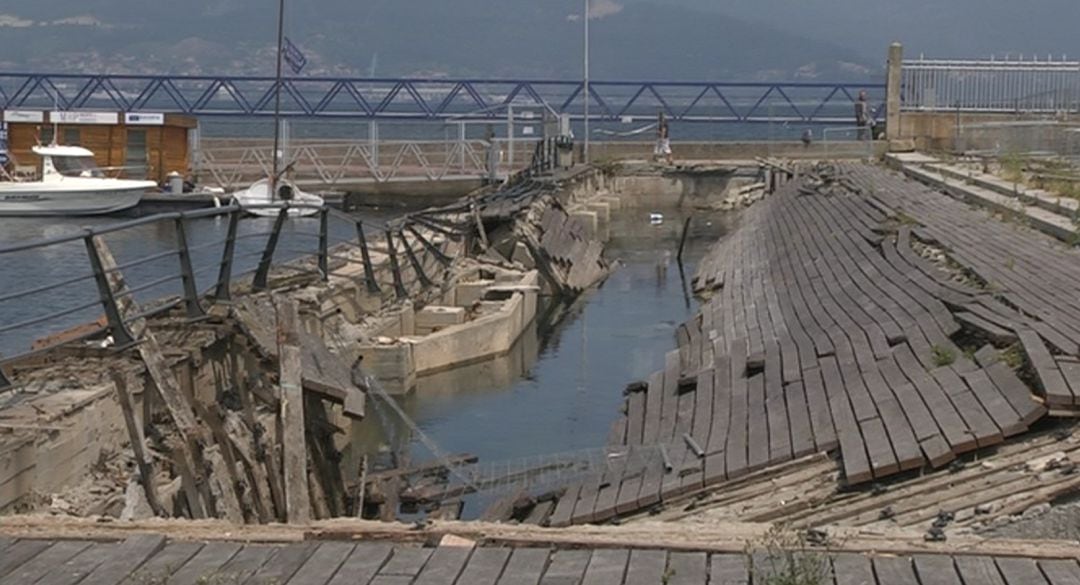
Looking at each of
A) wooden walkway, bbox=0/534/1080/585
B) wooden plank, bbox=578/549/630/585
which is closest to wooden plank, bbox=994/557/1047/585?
wooden walkway, bbox=0/534/1080/585

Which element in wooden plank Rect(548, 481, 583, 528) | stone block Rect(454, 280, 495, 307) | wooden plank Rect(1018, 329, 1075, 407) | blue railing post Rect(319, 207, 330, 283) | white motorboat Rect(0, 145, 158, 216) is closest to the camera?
wooden plank Rect(1018, 329, 1075, 407)

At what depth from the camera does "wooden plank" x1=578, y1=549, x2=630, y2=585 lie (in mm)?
8000

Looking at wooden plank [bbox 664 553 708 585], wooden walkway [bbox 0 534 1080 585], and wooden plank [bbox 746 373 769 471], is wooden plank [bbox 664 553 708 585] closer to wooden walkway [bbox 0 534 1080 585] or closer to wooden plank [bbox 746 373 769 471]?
wooden walkway [bbox 0 534 1080 585]

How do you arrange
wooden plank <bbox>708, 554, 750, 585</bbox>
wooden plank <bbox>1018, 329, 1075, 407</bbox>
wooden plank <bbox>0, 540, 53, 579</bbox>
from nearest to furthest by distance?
wooden plank <bbox>708, 554, 750, 585</bbox>, wooden plank <bbox>0, 540, 53, 579</bbox>, wooden plank <bbox>1018, 329, 1075, 407</bbox>

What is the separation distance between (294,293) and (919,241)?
9.56 m

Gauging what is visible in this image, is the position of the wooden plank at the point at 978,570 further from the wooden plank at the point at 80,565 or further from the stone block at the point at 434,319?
the stone block at the point at 434,319

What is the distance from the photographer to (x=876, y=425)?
13000 millimetres

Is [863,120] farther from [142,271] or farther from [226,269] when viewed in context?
[226,269]

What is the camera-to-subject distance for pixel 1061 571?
8008 millimetres

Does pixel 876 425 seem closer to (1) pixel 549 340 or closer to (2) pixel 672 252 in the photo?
(1) pixel 549 340

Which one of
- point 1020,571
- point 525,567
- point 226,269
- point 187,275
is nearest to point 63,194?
point 226,269

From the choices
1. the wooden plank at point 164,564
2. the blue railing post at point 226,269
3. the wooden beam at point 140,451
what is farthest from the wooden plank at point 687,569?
the blue railing post at point 226,269

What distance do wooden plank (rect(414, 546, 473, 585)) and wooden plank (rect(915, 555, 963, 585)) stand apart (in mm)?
2135

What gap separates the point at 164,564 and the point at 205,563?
193 millimetres
